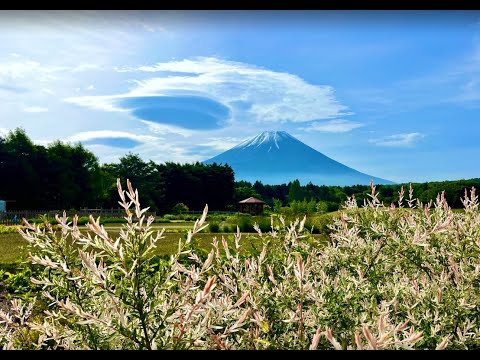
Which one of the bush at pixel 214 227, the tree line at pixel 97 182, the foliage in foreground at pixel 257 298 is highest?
the tree line at pixel 97 182

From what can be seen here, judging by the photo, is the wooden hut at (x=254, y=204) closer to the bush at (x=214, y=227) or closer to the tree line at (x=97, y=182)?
the tree line at (x=97, y=182)

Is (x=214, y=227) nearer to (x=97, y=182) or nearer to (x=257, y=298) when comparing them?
(x=257, y=298)

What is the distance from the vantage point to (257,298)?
7.03 feet


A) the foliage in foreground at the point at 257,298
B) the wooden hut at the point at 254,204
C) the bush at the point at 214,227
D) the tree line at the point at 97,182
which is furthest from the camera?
the wooden hut at the point at 254,204

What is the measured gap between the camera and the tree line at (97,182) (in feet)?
125

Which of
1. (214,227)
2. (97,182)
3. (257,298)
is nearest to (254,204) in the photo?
(97,182)

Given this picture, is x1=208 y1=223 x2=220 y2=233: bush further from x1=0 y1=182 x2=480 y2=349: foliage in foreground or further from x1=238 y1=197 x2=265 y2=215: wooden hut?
x1=238 y1=197 x2=265 y2=215: wooden hut

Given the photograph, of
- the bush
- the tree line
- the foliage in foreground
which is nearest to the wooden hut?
the tree line

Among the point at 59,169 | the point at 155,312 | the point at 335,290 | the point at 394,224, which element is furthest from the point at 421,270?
the point at 59,169

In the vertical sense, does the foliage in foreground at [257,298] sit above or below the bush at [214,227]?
above

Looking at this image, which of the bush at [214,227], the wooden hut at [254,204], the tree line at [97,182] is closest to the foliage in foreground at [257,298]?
the bush at [214,227]

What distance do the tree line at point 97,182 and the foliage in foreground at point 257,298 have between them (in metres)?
25.8

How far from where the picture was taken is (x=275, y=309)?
7.21 feet
